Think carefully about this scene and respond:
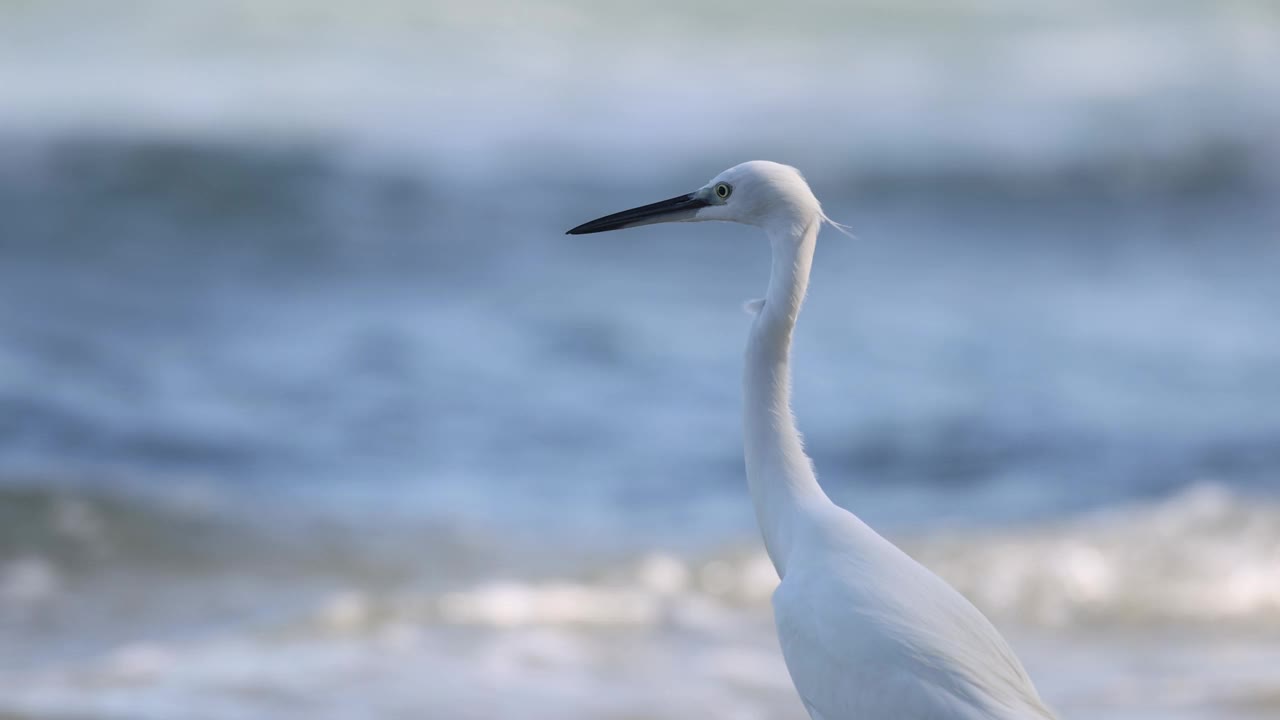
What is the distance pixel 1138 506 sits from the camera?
5492mm

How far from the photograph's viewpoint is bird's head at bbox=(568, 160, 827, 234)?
2.48 m

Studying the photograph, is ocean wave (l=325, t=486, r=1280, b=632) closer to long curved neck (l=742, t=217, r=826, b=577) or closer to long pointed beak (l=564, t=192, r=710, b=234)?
long curved neck (l=742, t=217, r=826, b=577)

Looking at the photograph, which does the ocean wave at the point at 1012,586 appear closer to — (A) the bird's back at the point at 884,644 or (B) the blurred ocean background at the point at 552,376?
(B) the blurred ocean background at the point at 552,376

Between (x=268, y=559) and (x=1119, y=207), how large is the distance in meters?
9.85

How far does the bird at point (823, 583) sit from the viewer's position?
224 cm

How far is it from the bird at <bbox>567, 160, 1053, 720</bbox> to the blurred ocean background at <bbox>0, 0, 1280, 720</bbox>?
1377 millimetres

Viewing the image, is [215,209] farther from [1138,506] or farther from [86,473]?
[1138,506]

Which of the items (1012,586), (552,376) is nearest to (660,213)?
(1012,586)

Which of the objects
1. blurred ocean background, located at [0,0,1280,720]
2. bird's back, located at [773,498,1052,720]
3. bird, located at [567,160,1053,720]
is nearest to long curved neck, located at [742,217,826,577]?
bird, located at [567,160,1053,720]

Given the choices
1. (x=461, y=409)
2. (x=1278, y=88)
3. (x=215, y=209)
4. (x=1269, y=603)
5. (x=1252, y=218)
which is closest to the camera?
(x=1269, y=603)

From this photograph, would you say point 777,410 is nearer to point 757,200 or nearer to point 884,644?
point 757,200

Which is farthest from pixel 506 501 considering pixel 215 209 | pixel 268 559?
pixel 215 209

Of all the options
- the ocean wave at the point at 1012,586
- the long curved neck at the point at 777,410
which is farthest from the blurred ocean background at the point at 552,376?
the long curved neck at the point at 777,410

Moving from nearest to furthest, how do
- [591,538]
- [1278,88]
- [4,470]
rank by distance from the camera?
[591,538]
[4,470]
[1278,88]
